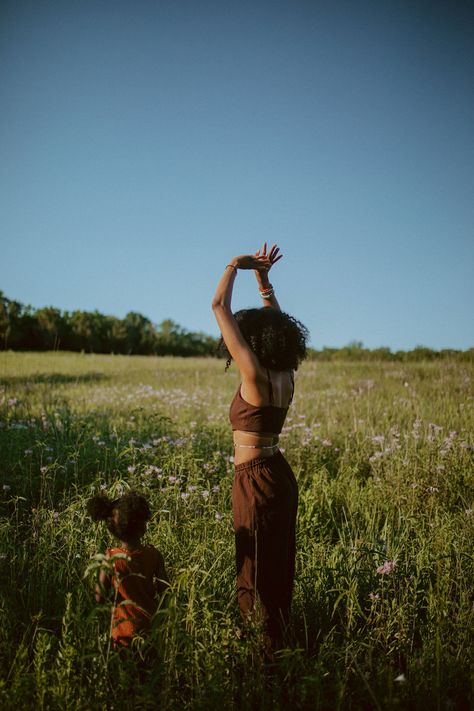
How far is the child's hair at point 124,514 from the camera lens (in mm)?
2213

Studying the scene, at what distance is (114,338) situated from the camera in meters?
57.4

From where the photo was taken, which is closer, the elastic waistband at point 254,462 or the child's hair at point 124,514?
the child's hair at point 124,514

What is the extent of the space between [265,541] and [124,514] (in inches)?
33.8

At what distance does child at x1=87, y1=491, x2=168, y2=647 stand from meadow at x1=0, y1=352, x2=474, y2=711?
13 centimetres

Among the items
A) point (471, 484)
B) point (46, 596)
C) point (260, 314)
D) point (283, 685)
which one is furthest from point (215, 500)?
point (471, 484)

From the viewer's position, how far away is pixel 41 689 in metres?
1.80

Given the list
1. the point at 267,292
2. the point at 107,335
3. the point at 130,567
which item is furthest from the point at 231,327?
the point at 107,335

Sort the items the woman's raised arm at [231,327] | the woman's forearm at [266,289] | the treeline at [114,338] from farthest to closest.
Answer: the treeline at [114,338] < the woman's forearm at [266,289] < the woman's raised arm at [231,327]

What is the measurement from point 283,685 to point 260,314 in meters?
2.08

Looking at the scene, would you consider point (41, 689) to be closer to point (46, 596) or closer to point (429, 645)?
point (46, 596)

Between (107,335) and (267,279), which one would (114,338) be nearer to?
(107,335)

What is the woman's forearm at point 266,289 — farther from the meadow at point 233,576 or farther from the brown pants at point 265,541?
the meadow at point 233,576

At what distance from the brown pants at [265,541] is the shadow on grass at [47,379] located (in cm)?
990

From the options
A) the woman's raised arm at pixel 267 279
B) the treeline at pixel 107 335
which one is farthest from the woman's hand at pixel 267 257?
the treeline at pixel 107 335
